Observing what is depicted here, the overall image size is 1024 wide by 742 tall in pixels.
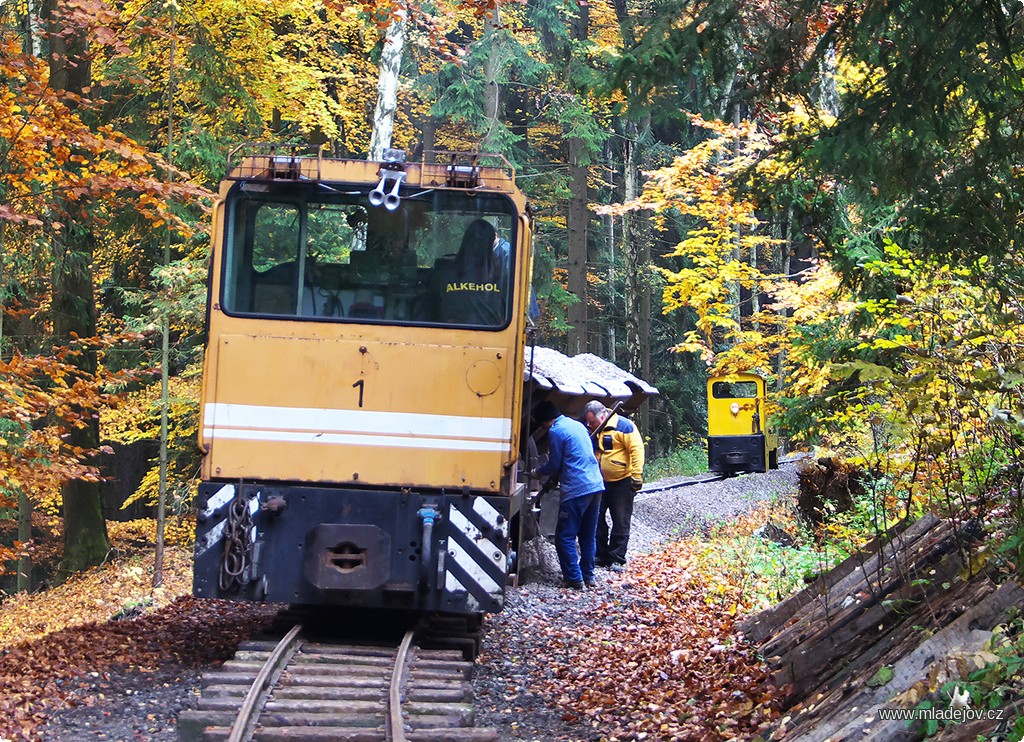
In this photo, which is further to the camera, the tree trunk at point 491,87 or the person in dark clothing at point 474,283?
the tree trunk at point 491,87

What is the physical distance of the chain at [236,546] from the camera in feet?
24.3

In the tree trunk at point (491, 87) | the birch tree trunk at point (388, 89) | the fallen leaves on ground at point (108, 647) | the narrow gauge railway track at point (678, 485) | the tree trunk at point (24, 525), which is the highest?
the tree trunk at point (491, 87)

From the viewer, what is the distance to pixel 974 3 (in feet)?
17.4

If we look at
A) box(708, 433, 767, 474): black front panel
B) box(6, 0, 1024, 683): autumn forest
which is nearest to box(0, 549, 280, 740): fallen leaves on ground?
box(6, 0, 1024, 683): autumn forest

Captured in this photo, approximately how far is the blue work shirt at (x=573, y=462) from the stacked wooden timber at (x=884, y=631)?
4144mm

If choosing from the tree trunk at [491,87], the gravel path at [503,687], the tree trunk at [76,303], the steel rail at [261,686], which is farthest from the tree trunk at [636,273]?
the steel rail at [261,686]

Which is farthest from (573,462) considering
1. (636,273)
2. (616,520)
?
(636,273)

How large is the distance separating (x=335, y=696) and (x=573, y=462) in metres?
5.11

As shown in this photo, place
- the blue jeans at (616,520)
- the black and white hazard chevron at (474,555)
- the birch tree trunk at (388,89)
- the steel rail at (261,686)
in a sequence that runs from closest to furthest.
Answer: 1. the steel rail at (261,686)
2. the black and white hazard chevron at (474,555)
3. the blue jeans at (616,520)
4. the birch tree trunk at (388,89)

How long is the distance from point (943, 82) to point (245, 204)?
15.9ft

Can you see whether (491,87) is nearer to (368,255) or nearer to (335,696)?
(368,255)

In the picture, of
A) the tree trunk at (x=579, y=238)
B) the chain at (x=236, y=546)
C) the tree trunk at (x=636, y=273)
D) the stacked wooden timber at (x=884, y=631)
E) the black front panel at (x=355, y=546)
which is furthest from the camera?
the tree trunk at (x=636, y=273)

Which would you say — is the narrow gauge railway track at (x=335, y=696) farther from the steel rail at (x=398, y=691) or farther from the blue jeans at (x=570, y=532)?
the blue jeans at (x=570, y=532)

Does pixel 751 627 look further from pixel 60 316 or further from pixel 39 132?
pixel 60 316
